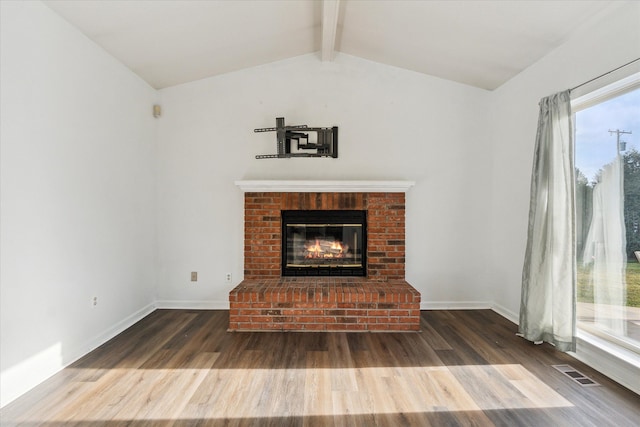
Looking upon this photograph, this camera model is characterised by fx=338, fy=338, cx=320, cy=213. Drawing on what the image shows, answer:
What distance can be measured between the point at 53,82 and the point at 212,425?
2.53m

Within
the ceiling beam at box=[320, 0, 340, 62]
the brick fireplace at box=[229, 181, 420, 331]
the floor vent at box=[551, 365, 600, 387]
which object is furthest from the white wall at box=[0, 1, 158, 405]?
the floor vent at box=[551, 365, 600, 387]

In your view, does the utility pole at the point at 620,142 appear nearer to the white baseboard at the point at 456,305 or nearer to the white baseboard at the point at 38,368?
the white baseboard at the point at 456,305

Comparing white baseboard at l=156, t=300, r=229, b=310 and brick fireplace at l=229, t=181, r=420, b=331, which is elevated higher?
brick fireplace at l=229, t=181, r=420, b=331

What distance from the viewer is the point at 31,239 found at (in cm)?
222

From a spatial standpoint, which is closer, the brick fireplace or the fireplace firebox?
the brick fireplace

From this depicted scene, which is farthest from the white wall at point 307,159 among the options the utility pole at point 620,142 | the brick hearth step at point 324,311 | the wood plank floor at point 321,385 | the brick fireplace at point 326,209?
the utility pole at point 620,142

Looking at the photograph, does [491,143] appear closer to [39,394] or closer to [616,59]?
[616,59]

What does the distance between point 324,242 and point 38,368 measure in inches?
104

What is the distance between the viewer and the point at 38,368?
7.42ft

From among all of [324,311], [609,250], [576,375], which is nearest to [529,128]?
[609,250]

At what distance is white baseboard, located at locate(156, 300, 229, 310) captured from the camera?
3.88 m

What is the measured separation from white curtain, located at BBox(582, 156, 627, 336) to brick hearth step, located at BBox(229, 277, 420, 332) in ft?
4.54

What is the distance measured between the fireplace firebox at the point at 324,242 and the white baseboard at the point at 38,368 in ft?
6.32

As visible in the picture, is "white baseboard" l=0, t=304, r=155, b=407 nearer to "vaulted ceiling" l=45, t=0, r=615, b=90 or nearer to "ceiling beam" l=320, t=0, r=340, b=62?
"vaulted ceiling" l=45, t=0, r=615, b=90
